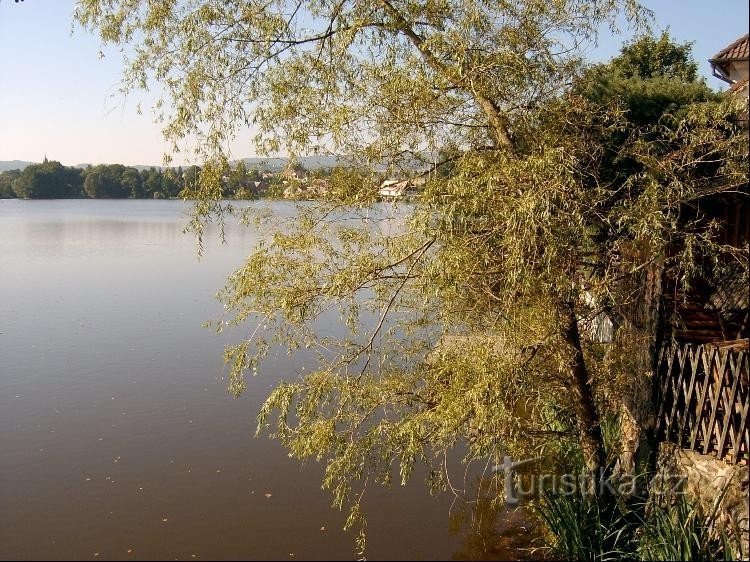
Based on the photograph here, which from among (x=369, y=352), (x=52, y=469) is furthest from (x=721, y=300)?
(x=52, y=469)

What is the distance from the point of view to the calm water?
698 centimetres

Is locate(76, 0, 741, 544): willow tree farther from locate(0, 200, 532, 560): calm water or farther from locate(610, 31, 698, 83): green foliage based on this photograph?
locate(610, 31, 698, 83): green foliage

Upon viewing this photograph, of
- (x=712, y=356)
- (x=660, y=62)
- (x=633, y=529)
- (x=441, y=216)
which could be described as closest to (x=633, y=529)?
(x=633, y=529)

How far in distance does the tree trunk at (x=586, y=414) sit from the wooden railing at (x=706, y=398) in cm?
52

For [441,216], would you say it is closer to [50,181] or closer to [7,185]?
[50,181]

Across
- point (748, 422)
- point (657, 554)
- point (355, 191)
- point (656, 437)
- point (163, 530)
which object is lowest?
point (163, 530)

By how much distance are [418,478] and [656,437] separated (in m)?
3.07

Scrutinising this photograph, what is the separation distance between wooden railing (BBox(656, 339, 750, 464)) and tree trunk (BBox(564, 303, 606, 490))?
521 millimetres

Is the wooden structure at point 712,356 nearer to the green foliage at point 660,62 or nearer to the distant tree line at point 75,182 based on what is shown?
the green foliage at point 660,62

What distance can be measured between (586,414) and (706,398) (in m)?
0.97

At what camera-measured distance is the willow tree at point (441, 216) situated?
5062mm

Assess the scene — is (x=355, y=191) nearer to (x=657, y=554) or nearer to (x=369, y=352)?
(x=369, y=352)

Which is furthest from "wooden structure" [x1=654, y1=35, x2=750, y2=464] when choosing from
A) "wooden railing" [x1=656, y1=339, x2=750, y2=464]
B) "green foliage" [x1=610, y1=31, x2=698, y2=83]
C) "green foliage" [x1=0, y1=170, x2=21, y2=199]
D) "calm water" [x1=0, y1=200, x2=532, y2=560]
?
"green foliage" [x1=0, y1=170, x2=21, y2=199]

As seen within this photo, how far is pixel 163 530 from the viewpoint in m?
7.16
